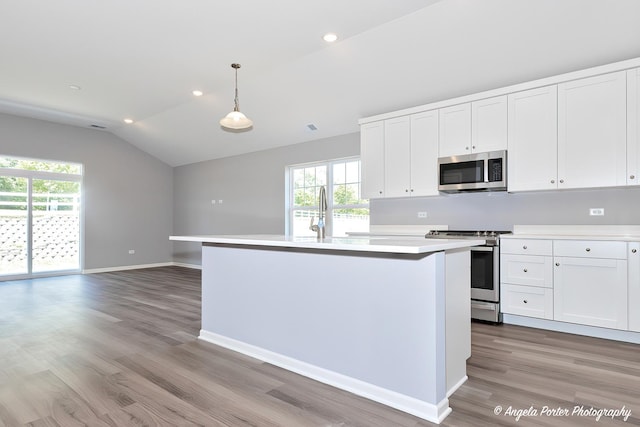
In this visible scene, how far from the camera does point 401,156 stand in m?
4.45

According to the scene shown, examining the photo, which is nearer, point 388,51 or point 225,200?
point 388,51

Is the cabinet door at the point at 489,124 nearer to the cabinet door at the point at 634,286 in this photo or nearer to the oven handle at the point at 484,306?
the cabinet door at the point at 634,286

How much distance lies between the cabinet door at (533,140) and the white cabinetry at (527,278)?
602mm

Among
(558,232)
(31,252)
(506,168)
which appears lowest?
(31,252)

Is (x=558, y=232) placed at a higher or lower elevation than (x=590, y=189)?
lower

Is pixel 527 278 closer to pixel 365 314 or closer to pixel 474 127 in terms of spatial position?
pixel 474 127

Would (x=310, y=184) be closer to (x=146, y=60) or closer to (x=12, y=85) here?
(x=146, y=60)

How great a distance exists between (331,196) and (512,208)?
267cm

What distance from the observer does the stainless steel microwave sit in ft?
12.2

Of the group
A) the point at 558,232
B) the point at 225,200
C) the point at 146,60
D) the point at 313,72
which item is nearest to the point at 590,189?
the point at 558,232

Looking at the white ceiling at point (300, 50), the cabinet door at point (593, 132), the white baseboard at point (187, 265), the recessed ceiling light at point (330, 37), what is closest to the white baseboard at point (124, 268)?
the white baseboard at point (187, 265)

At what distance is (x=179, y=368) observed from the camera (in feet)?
8.18

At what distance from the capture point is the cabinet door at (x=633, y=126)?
3.06 m

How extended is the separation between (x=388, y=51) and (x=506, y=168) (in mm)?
1719
